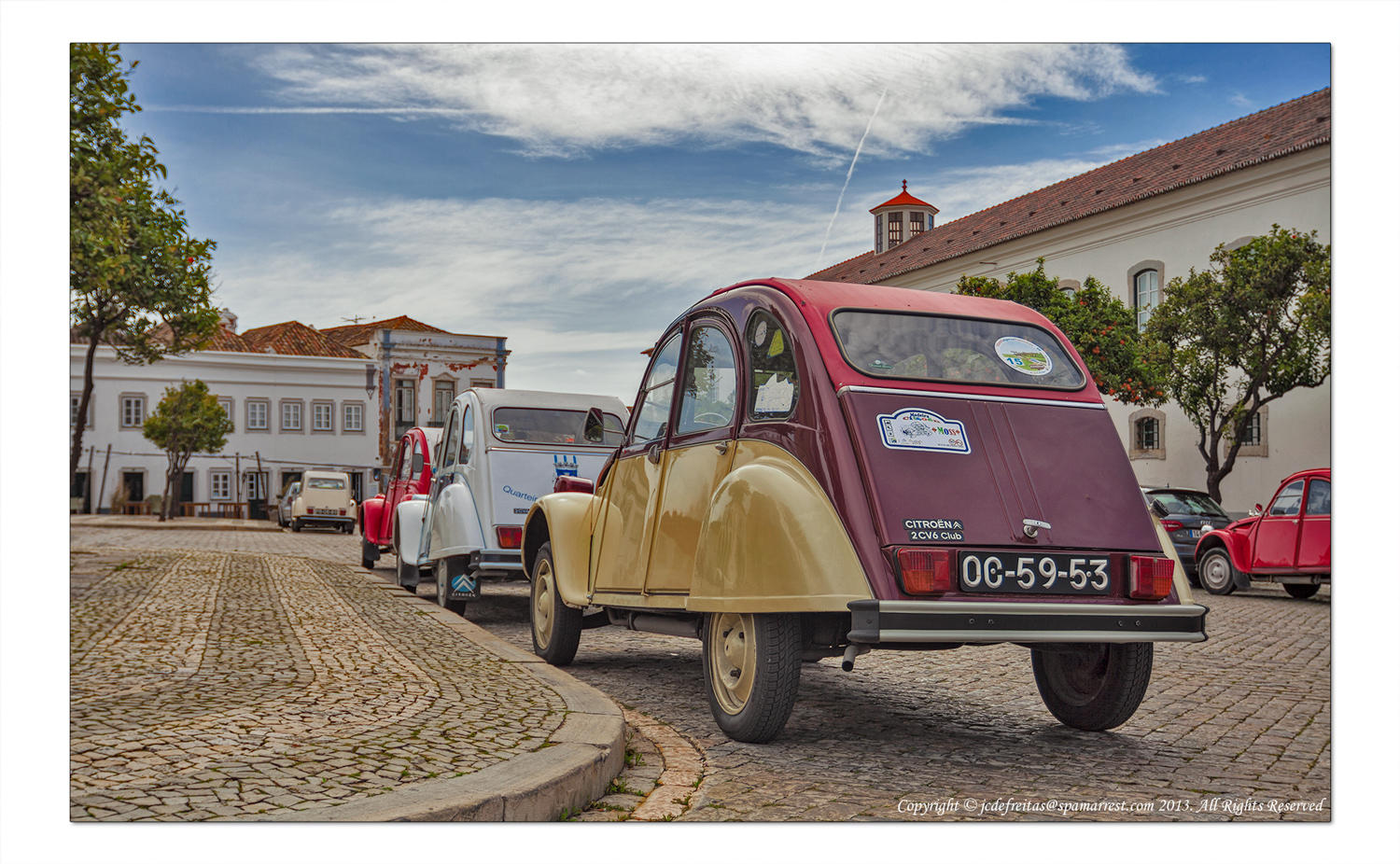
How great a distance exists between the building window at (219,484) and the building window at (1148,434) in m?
5.45

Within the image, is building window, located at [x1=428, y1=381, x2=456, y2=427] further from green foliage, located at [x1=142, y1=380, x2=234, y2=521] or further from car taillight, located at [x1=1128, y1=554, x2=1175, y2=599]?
car taillight, located at [x1=1128, y1=554, x2=1175, y2=599]

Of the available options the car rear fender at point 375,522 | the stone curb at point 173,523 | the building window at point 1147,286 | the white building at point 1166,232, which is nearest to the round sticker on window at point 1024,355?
the white building at point 1166,232

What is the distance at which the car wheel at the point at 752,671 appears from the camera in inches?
186

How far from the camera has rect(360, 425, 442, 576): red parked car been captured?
41.6ft

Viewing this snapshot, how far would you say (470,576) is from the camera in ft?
31.9

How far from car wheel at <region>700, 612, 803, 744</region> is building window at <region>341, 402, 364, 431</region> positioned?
13.2ft

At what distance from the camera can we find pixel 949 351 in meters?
4.92

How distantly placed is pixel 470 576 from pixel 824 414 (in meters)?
5.73

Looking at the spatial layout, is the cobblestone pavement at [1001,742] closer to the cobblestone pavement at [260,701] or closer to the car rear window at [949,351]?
the cobblestone pavement at [260,701]

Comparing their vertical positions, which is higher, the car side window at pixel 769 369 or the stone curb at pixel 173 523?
the car side window at pixel 769 369

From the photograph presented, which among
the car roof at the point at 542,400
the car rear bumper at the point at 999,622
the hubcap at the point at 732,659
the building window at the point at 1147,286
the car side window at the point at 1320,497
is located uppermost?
the building window at the point at 1147,286

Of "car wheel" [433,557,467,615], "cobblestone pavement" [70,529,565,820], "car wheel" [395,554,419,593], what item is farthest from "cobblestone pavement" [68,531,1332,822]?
"car wheel" [395,554,419,593]

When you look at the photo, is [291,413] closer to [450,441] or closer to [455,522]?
[455,522]

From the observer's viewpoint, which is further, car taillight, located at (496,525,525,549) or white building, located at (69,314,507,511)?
car taillight, located at (496,525,525,549)
